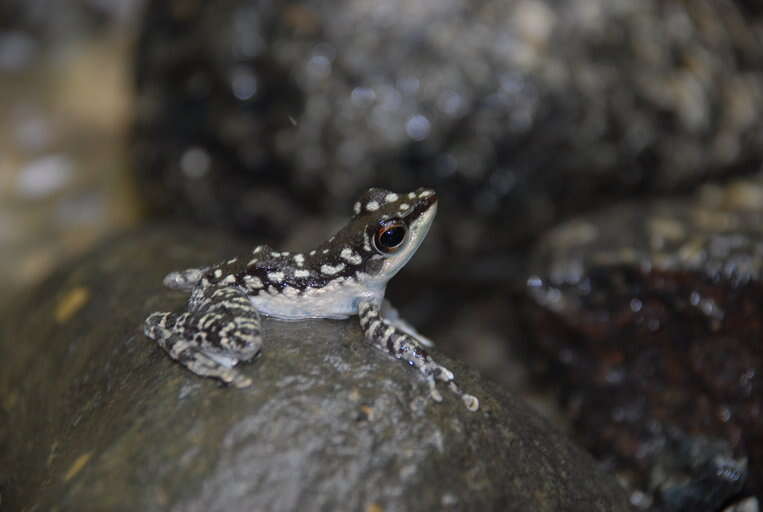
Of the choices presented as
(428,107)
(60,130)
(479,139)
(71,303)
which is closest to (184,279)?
(71,303)

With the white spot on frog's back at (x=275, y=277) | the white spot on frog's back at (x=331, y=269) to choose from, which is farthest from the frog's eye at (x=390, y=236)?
the white spot on frog's back at (x=275, y=277)

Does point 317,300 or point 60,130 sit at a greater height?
point 317,300

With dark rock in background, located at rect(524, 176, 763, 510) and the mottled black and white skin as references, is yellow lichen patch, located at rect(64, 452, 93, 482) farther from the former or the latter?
dark rock in background, located at rect(524, 176, 763, 510)

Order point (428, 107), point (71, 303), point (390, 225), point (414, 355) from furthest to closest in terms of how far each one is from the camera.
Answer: point (428, 107)
point (71, 303)
point (390, 225)
point (414, 355)

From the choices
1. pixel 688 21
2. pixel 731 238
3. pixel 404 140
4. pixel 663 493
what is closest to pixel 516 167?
pixel 404 140

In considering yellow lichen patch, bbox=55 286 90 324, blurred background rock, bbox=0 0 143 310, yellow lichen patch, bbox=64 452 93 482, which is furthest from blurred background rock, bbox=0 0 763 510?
yellow lichen patch, bbox=64 452 93 482

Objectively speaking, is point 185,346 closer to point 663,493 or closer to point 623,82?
point 663,493

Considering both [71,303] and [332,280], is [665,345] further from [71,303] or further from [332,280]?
[71,303]
